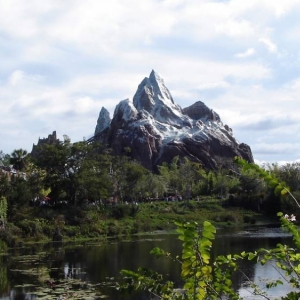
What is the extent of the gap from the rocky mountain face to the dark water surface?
78205mm

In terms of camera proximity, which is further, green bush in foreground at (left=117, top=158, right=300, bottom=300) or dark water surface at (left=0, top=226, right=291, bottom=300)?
dark water surface at (left=0, top=226, right=291, bottom=300)

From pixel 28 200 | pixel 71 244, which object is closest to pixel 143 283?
pixel 71 244

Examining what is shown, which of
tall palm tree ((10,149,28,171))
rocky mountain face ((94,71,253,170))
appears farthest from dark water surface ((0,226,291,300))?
rocky mountain face ((94,71,253,170))

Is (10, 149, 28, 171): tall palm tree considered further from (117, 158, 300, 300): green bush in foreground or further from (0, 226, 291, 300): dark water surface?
(117, 158, 300, 300): green bush in foreground

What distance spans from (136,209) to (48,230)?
51.0 ft

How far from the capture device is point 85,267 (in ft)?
92.0

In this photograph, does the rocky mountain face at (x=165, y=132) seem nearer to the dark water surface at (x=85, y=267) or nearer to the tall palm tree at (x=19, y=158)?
the tall palm tree at (x=19, y=158)

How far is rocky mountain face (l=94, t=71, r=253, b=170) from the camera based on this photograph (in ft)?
420

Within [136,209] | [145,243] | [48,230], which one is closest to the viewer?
[145,243]

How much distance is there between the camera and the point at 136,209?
6075 cm

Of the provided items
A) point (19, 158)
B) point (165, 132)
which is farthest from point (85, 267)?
point (165, 132)

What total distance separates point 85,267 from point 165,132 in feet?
363

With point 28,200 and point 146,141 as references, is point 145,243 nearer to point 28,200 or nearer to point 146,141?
point 28,200

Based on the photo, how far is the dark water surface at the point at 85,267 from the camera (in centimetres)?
2070
